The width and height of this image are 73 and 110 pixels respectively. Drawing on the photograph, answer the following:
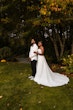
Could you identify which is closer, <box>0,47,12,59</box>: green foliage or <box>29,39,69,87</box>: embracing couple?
<box>29,39,69,87</box>: embracing couple

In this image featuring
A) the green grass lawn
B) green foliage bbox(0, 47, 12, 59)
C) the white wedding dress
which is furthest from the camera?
green foliage bbox(0, 47, 12, 59)

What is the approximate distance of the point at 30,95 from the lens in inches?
498

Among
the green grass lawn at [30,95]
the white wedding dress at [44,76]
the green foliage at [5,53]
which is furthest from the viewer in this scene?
the green foliage at [5,53]

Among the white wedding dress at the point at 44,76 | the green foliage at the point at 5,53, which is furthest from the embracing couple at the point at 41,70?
the green foliage at the point at 5,53

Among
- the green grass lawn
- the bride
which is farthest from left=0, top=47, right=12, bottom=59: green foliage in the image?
the bride

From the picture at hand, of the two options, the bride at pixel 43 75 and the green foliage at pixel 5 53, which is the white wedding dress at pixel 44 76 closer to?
the bride at pixel 43 75

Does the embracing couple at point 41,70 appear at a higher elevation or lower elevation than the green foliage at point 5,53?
higher

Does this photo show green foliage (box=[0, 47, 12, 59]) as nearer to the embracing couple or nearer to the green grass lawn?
the green grass lawn

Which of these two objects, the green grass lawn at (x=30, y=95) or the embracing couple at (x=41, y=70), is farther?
the embracing couple at (x=41, y=70)

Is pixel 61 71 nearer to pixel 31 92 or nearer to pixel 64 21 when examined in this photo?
pixel 64 21

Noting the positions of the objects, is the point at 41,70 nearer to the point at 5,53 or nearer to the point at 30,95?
the point at 30,95

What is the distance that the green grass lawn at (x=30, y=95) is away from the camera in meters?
11.7

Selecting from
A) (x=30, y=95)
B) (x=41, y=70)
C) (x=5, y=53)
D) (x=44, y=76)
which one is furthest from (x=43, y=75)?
(x=5, y=53)

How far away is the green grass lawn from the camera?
38.3 ft
